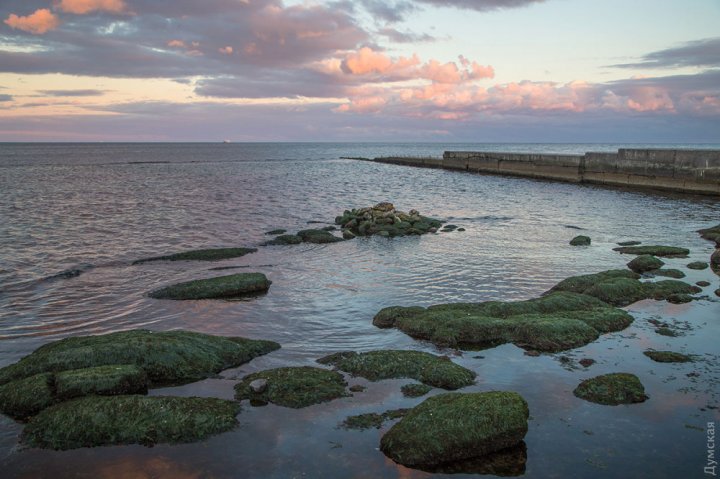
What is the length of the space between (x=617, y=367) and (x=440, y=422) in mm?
4808

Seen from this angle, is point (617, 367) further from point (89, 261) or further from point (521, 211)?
point (521, 211)

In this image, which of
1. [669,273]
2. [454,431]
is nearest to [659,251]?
[669,273]

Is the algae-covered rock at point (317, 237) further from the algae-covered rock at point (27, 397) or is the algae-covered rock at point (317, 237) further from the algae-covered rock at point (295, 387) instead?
the algae-covered rock at point (27, 397)

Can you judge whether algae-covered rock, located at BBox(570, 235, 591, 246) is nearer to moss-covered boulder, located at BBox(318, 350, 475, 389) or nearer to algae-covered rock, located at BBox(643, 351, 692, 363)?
algae-covered rock, located at BBox(643, 351, 692, 363)

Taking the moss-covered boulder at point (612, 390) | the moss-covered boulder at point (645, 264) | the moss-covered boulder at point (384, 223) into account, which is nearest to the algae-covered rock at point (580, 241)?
the moss-covered boulder at point (645, 264)

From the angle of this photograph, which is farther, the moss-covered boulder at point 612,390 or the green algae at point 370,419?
the moss-covered boulder at point 612,390

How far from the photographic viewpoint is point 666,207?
3891 cm

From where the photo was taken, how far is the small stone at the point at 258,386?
32.5 feet

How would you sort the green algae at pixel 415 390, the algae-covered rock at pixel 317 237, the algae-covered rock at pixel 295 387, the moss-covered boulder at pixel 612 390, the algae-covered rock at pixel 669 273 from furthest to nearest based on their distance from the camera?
1. the algae-covered rock at pixel 317 237
2. the algae-covered rock at pixel 669 273
3. the green algae at pixel 415 390
4. the algae-covered rock at pixel 295 387
5. the moss-covered boulder at pixel 612 390

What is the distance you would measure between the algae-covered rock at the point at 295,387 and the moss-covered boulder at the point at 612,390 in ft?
14.0

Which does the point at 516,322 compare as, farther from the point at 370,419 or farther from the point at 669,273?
the point at 669,273

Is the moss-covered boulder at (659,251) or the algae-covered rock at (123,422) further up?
the moss-covered boulder at (659,251)

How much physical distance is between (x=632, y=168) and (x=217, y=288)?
1853 inches

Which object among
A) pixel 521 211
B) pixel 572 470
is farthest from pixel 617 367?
pixel 521 211
